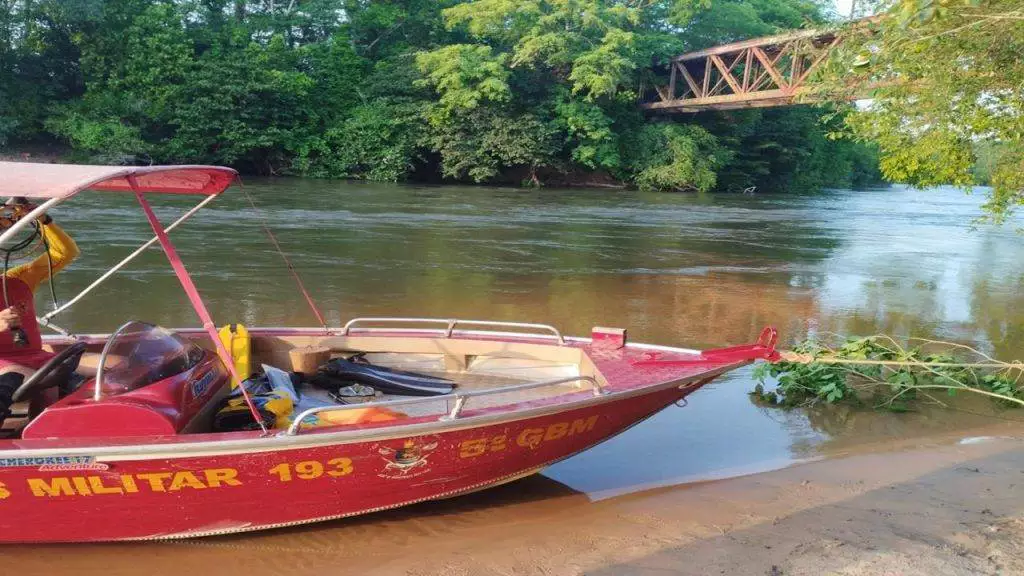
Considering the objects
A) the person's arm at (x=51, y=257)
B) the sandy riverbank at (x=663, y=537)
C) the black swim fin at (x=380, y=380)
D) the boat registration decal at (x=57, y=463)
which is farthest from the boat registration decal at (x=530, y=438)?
the person's arm at (x=51, y=257)

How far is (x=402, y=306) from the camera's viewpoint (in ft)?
34.2

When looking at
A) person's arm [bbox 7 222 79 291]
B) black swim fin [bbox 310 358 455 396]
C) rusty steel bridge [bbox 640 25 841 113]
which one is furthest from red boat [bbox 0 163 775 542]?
rusty steel bridge [bbox 640 25 841 113]

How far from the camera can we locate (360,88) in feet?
109

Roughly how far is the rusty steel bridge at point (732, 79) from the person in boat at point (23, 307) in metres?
18.9

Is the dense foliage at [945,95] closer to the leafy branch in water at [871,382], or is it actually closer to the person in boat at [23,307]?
the leafy branch in water at [871,382]

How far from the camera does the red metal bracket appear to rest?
4.86 m

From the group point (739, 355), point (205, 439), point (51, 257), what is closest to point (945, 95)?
point (739, 355)

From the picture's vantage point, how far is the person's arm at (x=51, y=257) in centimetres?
465

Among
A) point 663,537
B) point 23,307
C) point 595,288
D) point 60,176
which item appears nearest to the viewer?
point 60,176

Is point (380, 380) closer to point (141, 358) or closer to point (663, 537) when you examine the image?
point (141, 358)

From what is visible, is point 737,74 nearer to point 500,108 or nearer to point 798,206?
point 798,206

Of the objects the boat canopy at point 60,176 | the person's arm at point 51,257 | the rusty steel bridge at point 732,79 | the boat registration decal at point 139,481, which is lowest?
the boat registration decal at point 139,481

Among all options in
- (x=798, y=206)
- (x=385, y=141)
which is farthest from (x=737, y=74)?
(x=385, y=141)

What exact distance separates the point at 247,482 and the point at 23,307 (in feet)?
6.23
